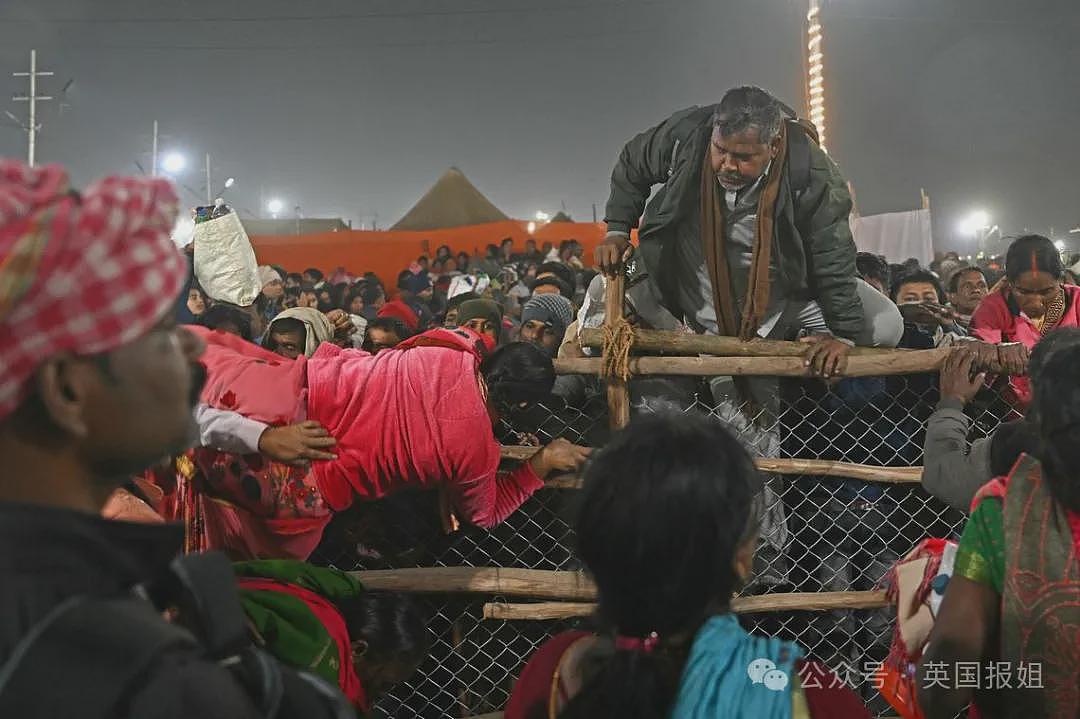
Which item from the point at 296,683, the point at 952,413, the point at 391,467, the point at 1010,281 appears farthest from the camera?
the point at 1010,281

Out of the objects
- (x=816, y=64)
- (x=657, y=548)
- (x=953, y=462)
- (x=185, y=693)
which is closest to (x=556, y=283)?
(x=953, y=462)

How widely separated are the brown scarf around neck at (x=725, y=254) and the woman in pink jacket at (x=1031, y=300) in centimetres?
137

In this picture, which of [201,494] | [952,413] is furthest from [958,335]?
[201,494]

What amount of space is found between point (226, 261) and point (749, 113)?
10.6ft

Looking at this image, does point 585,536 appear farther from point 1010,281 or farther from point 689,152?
point 1010,281

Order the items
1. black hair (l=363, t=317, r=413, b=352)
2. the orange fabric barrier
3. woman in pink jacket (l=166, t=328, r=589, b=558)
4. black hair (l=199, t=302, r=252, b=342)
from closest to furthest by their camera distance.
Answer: woman in pink jacket (l=166, t=328, r=589, b=558)
black hair (l=199, t=302, r=252, b=342)
black hair (l=363, t=317, r=413, b=352)
the orange fabric barrier

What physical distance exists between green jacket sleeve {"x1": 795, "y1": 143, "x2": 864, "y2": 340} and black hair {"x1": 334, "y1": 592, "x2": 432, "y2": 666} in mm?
2399

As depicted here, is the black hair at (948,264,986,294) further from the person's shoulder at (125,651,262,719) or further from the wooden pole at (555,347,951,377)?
the person's shoulder at (125,651,262,719)

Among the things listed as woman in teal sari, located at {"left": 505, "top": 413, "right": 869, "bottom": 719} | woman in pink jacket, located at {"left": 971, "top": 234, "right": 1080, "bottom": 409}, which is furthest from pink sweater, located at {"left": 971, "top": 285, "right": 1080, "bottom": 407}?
woman in teal sari, located at {"left": 505, "top": 413, "right": 869, "bottom": 719}

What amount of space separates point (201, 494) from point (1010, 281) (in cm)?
407

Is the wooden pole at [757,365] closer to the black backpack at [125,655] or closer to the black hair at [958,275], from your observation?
the black backpack at [125,655]

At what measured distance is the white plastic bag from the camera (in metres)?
5.51

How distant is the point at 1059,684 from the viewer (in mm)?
1991

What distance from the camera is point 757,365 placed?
4074 millimetres
